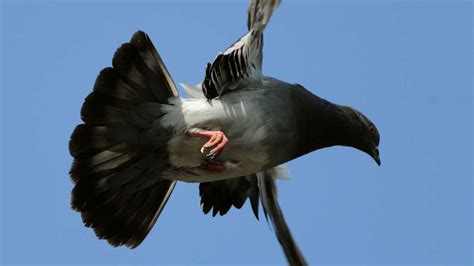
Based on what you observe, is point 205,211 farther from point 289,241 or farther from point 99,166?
point 99,166

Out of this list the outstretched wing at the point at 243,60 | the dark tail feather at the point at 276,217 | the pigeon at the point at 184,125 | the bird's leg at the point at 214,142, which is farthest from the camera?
the dark tail feather at the point at 276,217

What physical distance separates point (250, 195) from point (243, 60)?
259 centimetres

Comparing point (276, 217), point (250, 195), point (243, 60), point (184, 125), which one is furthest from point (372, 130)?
point (184, 125)

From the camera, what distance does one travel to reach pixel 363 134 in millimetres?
12234

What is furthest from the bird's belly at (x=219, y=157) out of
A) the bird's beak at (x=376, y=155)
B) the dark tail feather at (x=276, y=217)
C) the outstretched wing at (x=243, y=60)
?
the bird's beak at (x=376, y=155)

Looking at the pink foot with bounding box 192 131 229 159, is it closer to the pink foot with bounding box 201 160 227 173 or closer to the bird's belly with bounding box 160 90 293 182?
the bird's belly with bounding box 160 90 293 182

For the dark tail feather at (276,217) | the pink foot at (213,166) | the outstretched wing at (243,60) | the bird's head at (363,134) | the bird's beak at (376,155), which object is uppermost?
the outstretched wing at (243,60)

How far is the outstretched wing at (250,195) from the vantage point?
1255 centimetres

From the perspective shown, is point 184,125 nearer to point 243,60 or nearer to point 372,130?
point 243,60

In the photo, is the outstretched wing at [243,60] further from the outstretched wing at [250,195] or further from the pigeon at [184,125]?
the outstretched wing at [250,195]

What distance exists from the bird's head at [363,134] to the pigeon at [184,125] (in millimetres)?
341

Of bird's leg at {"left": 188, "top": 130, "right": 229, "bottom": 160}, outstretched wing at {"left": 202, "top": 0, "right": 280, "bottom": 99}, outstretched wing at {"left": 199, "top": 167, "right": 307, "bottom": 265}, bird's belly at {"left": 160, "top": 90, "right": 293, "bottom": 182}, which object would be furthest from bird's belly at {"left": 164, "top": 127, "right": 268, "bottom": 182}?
outstretched wing at {"left": 199, "top": 167, "right": 307, "bottom": 265}

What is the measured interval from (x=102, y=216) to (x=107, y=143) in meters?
1.13

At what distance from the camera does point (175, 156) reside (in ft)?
36.4
